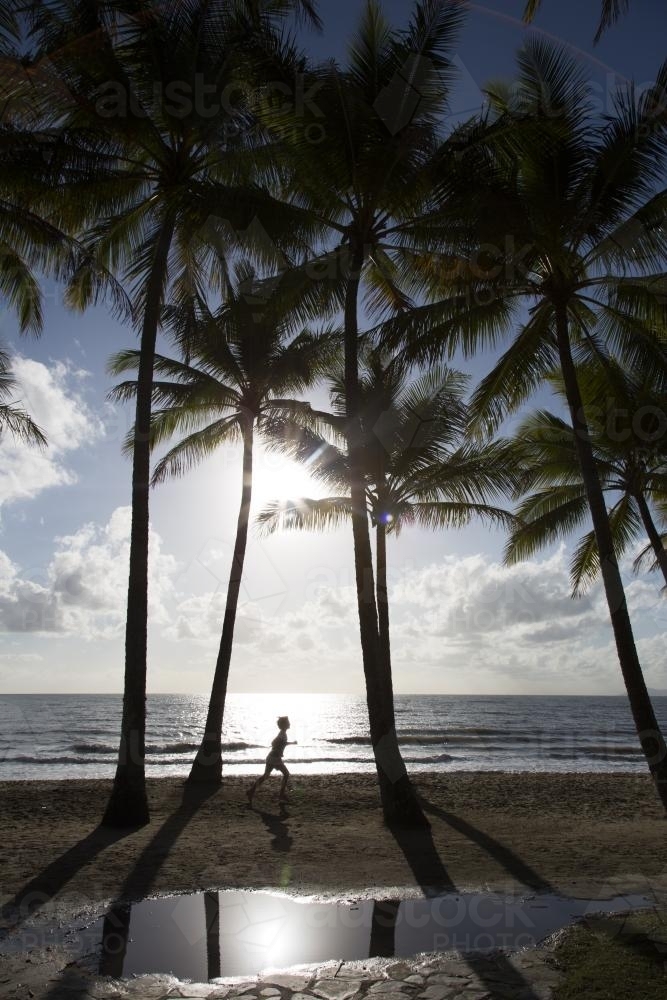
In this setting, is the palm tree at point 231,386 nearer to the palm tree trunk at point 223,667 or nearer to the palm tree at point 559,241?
the palm tree trunk at point 223,667

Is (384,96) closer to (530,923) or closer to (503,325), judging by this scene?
(503,325)

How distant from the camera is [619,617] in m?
8.99

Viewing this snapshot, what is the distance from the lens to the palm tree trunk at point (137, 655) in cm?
940

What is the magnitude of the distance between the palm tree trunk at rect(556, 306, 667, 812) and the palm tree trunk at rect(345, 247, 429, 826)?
299cm

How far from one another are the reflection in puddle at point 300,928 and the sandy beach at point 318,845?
1.58ft

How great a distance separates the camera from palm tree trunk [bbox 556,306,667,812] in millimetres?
8438

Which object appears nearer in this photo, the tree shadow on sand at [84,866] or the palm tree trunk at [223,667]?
the tree shadow on sand at [84,866]

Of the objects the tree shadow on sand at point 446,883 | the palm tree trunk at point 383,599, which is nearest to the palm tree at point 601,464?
the palm tree trunk at point 383,599

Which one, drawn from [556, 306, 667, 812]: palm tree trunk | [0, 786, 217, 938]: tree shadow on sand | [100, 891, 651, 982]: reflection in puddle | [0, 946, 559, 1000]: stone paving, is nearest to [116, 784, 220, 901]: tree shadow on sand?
[0, 786, 217, 938]: tree shadow on sand

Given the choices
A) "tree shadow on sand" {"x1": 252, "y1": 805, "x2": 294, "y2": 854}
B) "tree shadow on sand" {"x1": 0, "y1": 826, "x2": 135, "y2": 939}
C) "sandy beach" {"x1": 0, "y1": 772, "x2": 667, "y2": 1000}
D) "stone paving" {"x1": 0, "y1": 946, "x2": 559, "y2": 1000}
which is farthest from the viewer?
"tree shadow on sand" {"x1": 252, "y1": 805, "x2": 294, "y2": 854}

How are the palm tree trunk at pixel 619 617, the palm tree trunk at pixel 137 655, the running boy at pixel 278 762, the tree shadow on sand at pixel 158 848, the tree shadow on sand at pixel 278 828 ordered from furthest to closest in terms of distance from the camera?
the running boy at pixel 278 762, the palm tree trunk at pixel 137 655, the tree shadow on sand at pixel 278 828, the palm tree trunk at pixel 619 617, the tree shadow on sand at pixel 158 848

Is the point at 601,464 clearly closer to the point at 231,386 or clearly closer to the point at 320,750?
the point at 231,386

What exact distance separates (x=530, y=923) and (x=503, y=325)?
8316 millimetres

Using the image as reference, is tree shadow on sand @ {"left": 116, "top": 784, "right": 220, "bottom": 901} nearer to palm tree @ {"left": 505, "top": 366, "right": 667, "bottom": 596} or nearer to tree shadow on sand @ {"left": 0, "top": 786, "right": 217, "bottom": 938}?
tree shadow on sand @ {"left": 0, "top": 786, "right": 217, "bottom": 938}
